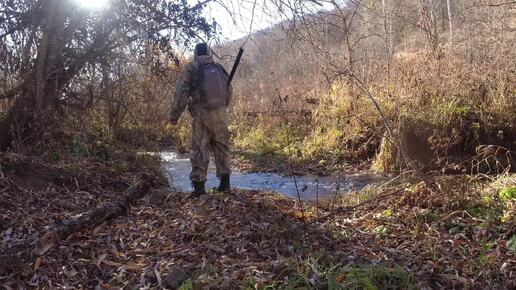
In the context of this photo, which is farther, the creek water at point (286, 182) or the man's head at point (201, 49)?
the creek water at point (286, 182)

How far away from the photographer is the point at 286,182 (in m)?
10.6

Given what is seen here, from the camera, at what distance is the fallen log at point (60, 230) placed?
400 cm

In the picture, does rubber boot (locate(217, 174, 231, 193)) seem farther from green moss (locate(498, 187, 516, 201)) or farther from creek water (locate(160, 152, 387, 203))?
green moss (locate(498, 187, 516, 201))

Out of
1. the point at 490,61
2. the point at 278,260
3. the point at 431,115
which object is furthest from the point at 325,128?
the point at 278,260

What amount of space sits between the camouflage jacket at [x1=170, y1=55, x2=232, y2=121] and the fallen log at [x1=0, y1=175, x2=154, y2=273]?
1.14 metres

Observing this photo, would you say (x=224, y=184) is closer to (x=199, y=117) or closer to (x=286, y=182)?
(x=199, y=117)

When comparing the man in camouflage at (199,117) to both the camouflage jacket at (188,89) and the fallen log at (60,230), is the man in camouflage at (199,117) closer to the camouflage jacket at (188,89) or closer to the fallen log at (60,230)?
the camouflage jacket at (188,89)

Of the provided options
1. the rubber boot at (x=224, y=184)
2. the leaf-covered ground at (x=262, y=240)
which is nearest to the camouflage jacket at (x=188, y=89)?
the rubber boot at (x=224, y=184)

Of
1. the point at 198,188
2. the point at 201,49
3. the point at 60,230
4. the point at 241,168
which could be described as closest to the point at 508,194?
the point at 198,188

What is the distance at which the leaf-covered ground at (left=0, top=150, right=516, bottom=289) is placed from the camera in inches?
151

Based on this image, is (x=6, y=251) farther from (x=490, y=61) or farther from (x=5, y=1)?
(x=490, y=61)

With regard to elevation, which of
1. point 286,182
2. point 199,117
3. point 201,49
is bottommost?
Result: point 286,182

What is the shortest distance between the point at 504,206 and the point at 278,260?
2.50m

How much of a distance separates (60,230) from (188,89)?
7.82 ft
